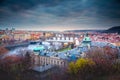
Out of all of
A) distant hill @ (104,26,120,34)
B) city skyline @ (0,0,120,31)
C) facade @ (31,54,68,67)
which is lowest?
facade @ (31,54,68,67)

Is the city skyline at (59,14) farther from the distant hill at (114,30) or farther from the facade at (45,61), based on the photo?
the facade at (45,61)

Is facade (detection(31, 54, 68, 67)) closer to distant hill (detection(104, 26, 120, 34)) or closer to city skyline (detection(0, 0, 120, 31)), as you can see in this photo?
city skyline (detection(0, 0, 120, 31))

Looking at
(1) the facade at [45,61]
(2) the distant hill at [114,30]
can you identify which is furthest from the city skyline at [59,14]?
(1) the facade at [45,61]

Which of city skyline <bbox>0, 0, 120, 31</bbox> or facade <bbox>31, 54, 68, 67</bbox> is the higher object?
city skyline <bbox>0, 0, 120, 31</bbox>

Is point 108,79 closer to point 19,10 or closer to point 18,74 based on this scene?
point 18,74

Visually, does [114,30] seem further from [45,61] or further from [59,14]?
[45,61]

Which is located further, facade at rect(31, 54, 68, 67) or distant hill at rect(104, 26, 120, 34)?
distant hill at rect(104, 26, 120, 34)

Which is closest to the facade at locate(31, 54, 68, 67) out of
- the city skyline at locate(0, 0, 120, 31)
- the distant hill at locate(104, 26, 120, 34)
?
the city skyline at locate(0, 0, 120, 31)

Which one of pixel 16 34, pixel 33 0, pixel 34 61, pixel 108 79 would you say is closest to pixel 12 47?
pixel 16 34

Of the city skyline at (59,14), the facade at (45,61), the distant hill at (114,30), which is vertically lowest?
the facade at (45,61)
